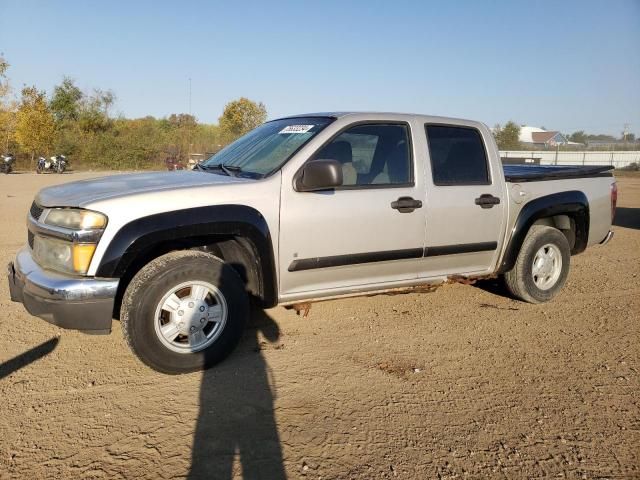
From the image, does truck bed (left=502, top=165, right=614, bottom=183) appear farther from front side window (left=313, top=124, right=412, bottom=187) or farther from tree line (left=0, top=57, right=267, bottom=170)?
tree line (left=0, top=57, right=267, bottom=170)

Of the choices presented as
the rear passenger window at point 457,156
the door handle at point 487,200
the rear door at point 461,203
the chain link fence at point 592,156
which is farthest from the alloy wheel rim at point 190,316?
the chain link fence at point 592,156

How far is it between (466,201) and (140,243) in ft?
8.82

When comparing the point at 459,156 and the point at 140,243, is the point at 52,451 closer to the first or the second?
the point at 140,243

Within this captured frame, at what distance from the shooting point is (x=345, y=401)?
296cm

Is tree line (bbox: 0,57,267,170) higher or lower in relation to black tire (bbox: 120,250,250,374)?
higher

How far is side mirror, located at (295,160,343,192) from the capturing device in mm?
3334

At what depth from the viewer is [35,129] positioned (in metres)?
33.8

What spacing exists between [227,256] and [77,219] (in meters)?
1.06

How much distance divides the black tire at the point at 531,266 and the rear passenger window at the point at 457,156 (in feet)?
2.86

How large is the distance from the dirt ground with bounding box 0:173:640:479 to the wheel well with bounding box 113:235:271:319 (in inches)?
20.7

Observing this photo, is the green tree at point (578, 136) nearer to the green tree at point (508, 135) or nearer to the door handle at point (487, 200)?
the green tree at point (508, 135)

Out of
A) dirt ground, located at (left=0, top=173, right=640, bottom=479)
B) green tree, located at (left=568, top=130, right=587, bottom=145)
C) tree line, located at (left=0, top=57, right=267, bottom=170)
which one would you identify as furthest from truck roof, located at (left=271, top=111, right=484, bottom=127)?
green tree, located at (left=568, top=130, right=587, bottom=145)

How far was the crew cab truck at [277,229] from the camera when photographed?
9.81 ft

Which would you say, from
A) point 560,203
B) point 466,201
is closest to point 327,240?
point 466,201
